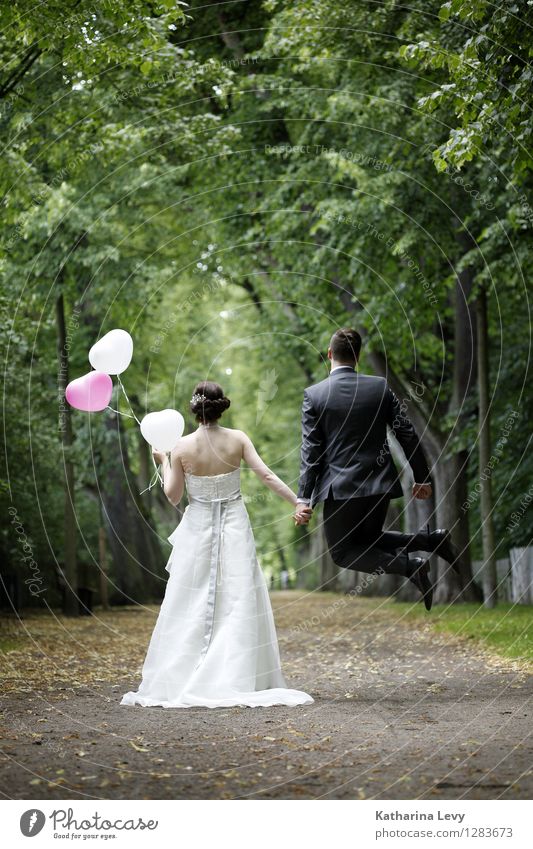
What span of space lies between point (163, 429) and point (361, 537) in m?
1.93

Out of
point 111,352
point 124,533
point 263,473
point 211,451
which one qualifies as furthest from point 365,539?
point 124,533

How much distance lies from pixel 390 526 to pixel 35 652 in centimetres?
1459

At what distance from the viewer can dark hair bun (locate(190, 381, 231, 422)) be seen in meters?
8.46

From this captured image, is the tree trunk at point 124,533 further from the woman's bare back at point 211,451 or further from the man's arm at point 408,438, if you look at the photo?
the man's arm at point 408,438

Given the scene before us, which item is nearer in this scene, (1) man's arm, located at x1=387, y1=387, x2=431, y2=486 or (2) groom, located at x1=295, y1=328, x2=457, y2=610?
(2) groom, located at x1=295, y1=328, x2=457, y2=610

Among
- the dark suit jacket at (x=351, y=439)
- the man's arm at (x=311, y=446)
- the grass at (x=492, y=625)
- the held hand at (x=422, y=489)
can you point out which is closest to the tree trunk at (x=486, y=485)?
the grass at (x=492, y=625)

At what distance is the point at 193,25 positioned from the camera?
63.1ft

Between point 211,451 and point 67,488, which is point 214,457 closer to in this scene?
point 211,451

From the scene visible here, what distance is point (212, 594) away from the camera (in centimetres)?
845

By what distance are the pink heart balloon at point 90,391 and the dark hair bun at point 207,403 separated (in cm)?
107

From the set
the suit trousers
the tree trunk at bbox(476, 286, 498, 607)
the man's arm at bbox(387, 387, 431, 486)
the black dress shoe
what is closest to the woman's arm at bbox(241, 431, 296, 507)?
the suit trousers

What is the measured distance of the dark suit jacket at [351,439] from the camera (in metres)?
8.24

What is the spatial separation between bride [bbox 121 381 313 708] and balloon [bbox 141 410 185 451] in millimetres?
109

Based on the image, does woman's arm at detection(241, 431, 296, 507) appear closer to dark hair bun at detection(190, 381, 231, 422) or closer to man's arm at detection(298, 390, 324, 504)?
man's arm at detection(298, 390, 324, 504)
